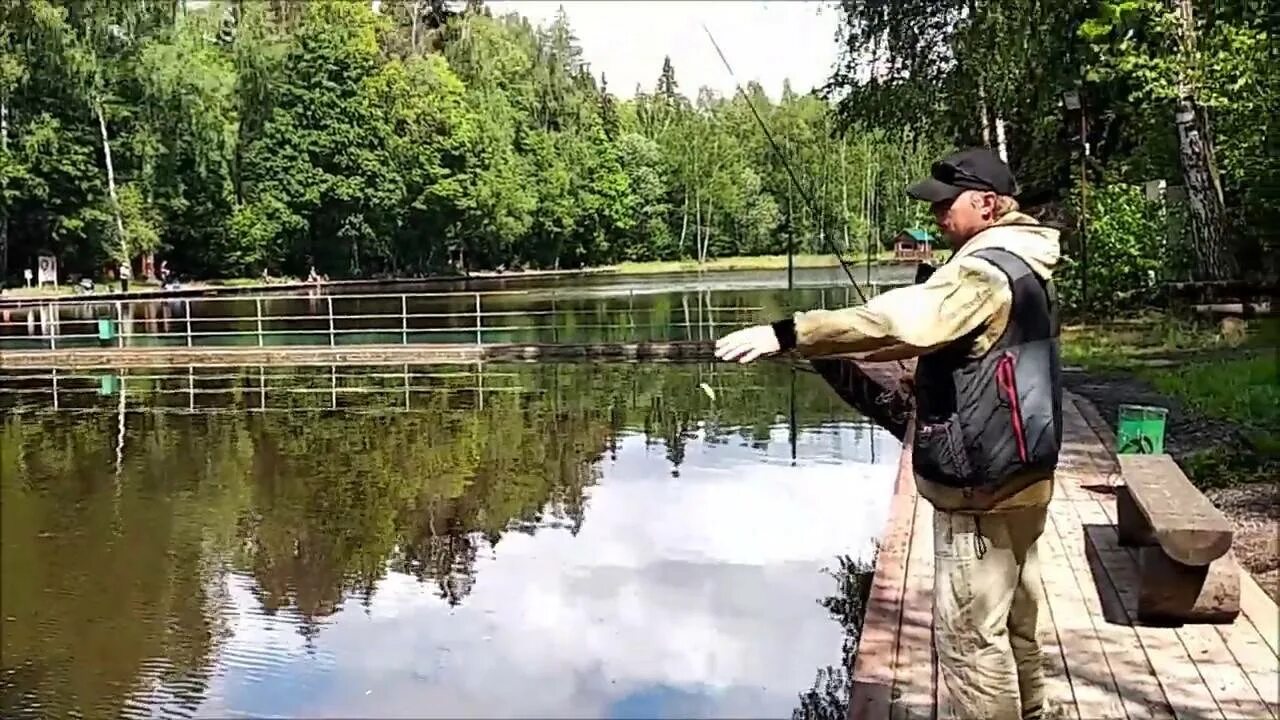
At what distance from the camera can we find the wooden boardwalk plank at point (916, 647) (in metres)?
3.79

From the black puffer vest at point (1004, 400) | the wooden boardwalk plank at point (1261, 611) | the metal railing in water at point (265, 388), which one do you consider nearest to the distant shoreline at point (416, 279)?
the metal railing in water at point (265, 388)

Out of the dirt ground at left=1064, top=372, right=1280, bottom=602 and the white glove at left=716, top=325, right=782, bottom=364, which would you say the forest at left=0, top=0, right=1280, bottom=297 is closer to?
the dirt ground at left=1064, top=372, right=1280, bottom=602

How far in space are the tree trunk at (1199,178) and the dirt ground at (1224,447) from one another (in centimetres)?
263

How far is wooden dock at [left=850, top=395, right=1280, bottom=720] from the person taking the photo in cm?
374

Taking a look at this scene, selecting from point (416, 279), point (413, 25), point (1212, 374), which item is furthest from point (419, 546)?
point (413, 25)

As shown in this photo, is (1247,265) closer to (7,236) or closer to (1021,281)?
(1021,281)

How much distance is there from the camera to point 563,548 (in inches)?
305

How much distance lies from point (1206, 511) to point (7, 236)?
4424 cm

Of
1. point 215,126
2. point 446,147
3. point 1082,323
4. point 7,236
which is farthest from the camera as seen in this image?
point 446,147

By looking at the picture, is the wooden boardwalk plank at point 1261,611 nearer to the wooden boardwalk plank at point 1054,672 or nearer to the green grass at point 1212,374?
the wooden boardwalk plank at point 1054,672

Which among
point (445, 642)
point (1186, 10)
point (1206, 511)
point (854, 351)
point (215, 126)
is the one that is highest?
point (215, 126)

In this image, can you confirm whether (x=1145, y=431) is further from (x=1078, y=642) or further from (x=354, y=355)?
(x=354, y=355)

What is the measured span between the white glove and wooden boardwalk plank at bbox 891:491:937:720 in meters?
1.54

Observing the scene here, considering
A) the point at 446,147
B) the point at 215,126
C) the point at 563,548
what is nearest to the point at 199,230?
the point at 215,126
